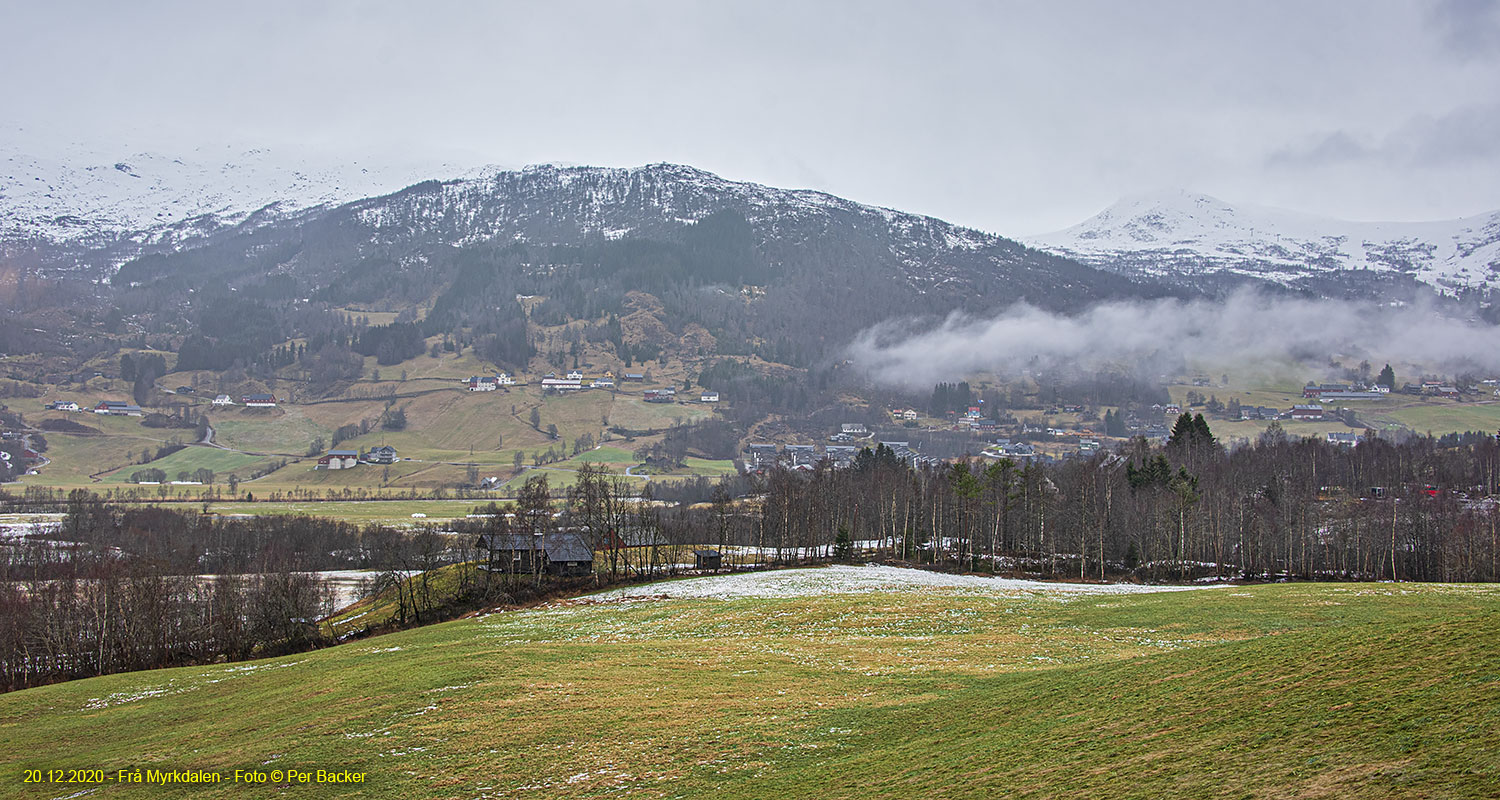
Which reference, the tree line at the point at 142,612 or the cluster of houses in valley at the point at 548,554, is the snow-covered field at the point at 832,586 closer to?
the cluster of houses in valley at the point at 548,554

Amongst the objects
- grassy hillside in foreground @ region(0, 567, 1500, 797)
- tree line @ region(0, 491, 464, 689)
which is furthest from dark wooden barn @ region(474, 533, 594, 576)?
grassy hillside in foreground @ region(0, 567, 1500, 797)

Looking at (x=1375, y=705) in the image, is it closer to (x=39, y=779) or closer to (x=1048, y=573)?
(x=39, y=779)

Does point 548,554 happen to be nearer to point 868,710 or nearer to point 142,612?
point 142,612

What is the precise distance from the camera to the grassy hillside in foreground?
16.4 meters

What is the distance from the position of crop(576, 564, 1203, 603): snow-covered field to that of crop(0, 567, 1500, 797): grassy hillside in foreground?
17.1 m

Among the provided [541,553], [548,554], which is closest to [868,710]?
[541,553]

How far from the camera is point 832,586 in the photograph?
2734 inches

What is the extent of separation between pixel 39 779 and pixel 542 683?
15225 millimetres

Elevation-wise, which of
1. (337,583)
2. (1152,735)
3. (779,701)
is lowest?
(337,583)

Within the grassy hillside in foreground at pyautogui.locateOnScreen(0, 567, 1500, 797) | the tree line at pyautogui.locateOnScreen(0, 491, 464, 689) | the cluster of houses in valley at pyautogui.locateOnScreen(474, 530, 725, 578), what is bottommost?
the tree line at pyautogui.locateOnScreen(0, 491, 464, 689)

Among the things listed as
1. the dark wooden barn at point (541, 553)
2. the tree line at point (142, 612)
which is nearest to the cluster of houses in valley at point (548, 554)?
the dark wooden barn at point (541, 553)

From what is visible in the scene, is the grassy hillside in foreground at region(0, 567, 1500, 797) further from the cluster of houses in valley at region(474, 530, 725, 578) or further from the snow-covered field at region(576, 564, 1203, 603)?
the cluster of houses in valley at region(474, 530, 725, 578)

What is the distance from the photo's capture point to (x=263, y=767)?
24578 mm

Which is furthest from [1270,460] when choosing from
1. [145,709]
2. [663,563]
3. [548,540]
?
[145,709]
